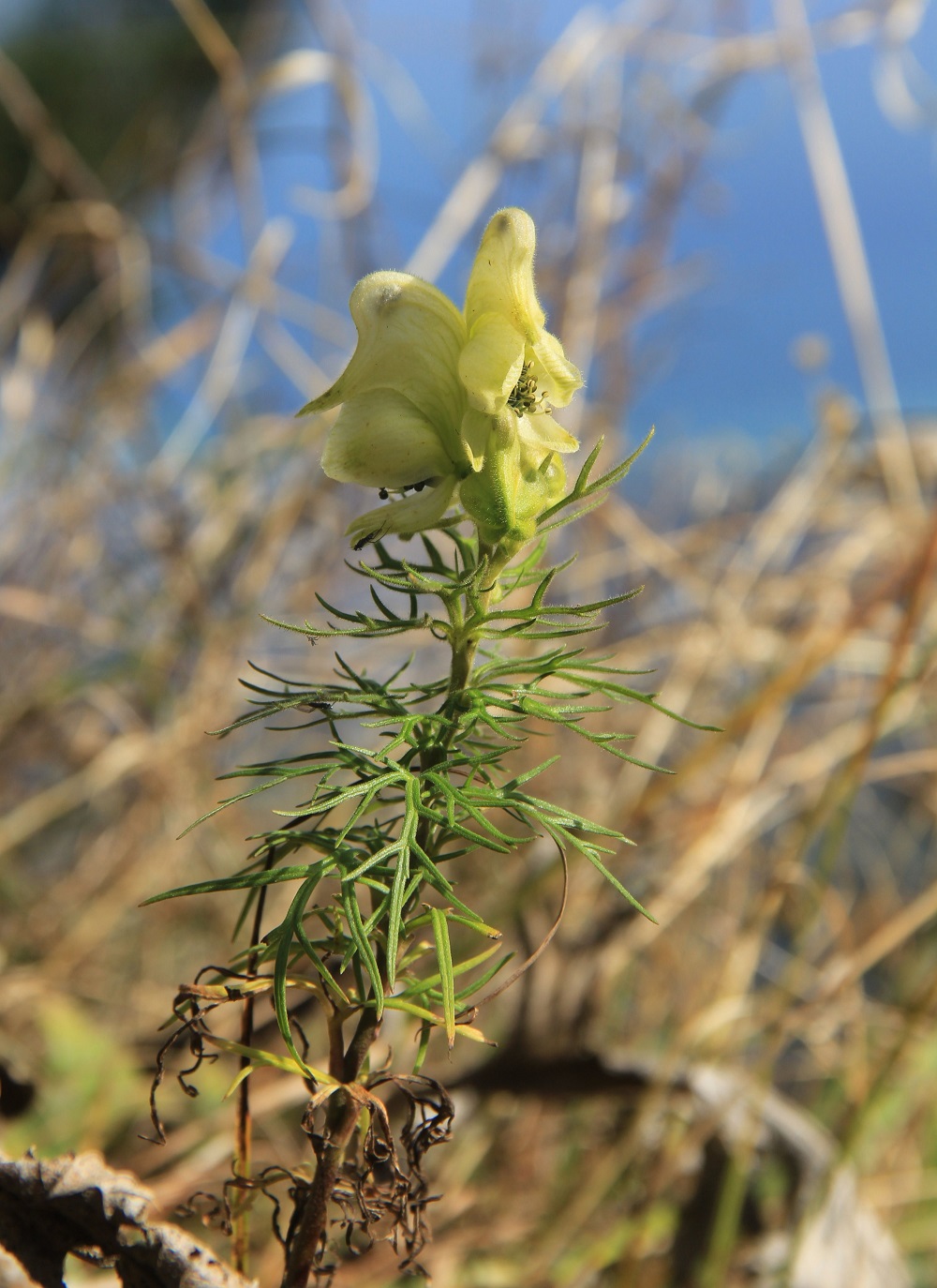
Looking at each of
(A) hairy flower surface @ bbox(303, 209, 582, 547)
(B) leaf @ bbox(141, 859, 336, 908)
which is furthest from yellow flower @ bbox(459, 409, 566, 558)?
(B) leaf @ bbox(141, 859, 336, 908)

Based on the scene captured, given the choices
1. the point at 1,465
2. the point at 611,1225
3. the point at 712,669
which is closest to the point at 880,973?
the point at 712,669

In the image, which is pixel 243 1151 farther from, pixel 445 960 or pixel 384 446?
pixel 384 446

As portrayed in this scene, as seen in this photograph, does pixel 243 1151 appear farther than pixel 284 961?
Yes

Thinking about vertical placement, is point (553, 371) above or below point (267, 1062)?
above

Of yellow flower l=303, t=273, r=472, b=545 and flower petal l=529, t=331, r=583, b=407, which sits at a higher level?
flower petal l=529, t=331, r=583, b=407

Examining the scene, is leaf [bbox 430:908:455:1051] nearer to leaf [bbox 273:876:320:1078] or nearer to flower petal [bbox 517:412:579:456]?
leaf [bbox 273:876:320:1078]

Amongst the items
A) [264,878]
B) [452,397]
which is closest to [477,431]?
[452,397]
